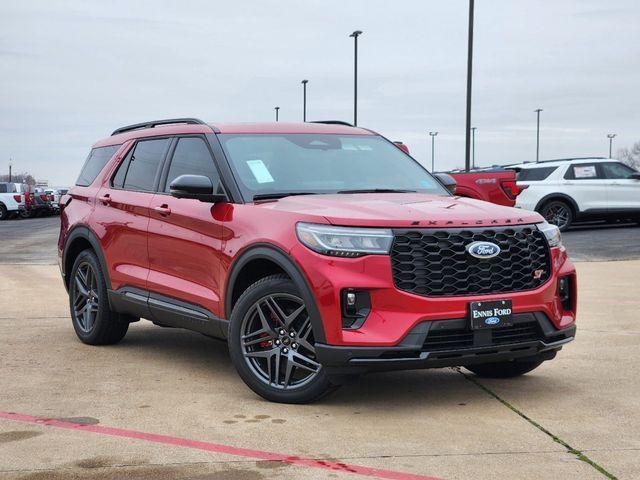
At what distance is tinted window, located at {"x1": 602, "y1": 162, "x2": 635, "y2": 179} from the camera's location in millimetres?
23578

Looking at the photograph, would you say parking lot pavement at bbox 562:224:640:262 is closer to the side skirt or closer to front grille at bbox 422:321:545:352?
the side skirt

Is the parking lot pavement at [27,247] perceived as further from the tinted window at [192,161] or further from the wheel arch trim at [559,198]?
the wheel arch trim at [559,198]

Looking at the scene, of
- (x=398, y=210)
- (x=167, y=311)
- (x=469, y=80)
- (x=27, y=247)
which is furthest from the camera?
(x=469, y=80)

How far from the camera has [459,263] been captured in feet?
18.5

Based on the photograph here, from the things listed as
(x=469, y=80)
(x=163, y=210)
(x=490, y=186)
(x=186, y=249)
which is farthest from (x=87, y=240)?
(x=469, y=80)

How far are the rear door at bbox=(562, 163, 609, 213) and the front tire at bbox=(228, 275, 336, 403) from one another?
1829 cm

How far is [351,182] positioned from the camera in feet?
22.4

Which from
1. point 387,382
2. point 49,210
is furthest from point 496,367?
point 49,210

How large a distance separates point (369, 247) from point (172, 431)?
1.46 metres

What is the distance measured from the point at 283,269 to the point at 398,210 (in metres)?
0.76

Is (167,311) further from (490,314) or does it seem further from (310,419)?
(490,314)

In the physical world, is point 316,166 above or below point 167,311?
above

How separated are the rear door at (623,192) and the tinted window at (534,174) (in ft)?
4.53

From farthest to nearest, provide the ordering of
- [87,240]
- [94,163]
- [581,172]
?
[581,172], [94,163], [87,240]
